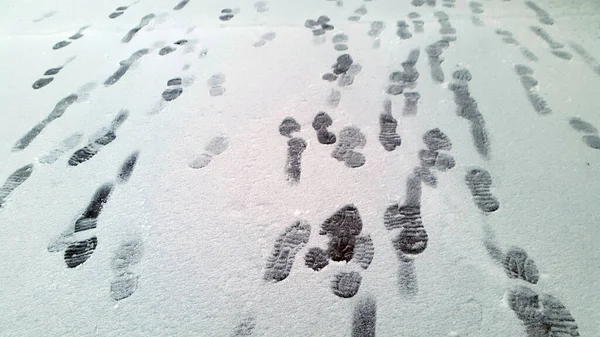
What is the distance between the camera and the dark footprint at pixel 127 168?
1.25 metres

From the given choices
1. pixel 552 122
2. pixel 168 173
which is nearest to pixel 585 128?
pixel 552 122

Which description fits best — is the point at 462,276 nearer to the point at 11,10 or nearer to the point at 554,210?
the point at 554,210

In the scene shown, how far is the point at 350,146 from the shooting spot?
4.31ft

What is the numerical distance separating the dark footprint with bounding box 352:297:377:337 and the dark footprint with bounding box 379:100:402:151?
540mm

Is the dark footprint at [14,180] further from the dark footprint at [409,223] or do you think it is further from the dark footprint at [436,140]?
the dark footprint at [436,140]

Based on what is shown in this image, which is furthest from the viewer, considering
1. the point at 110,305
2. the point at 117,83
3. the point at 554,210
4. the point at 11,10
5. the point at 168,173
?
the point at 11,10

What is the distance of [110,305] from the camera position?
940 mm

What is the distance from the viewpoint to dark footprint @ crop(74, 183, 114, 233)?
1.12m

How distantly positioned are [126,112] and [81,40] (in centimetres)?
78

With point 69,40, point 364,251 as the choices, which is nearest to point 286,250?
point 364,251

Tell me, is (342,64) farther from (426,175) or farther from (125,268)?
(125,268)

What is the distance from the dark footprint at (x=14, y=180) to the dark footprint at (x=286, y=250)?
0.85m

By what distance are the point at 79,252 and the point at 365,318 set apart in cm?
73

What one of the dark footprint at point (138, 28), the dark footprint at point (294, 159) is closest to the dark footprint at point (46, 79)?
the dark footprint at point (138, 28)
